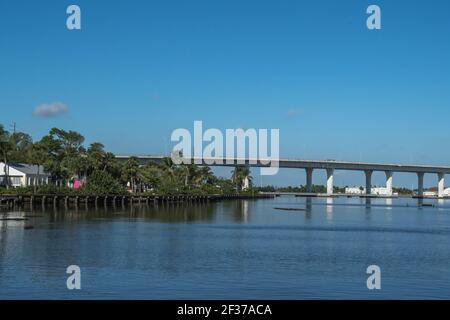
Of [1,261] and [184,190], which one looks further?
[184,190]

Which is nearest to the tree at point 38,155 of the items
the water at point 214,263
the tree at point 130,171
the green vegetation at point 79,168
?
the green vegetation at point 79,168

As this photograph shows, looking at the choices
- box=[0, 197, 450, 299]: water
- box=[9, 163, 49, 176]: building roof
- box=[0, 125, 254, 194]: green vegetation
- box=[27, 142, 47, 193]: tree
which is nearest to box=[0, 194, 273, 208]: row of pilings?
box=[0, 125, 254, 194]: green vegetation

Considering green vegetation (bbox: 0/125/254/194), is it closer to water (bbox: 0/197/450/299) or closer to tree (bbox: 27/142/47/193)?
tree (bbox: 27/142/47/193)

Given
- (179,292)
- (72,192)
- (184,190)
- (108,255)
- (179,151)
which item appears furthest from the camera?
(179,151)

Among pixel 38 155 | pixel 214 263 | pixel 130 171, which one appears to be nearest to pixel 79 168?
pixel 38 155

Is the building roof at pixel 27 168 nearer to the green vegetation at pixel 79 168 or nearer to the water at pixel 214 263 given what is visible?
the green vegetation at pixel 79 168

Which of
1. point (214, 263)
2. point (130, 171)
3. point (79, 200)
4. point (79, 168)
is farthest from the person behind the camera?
point (130, 171)

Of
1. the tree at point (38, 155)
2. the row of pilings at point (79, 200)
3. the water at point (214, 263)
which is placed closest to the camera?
the water at point (214, 263)

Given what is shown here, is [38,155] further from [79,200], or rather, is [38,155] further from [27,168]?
[79,200]

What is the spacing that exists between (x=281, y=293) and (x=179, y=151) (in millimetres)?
154323

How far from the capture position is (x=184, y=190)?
550 feet

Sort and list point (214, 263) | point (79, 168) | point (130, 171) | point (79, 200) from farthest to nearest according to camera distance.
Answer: point (130, 171) → point (79, 168) → point (79, 200) → point (214, 263)

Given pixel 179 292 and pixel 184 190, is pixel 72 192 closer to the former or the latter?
pixel 184 190
